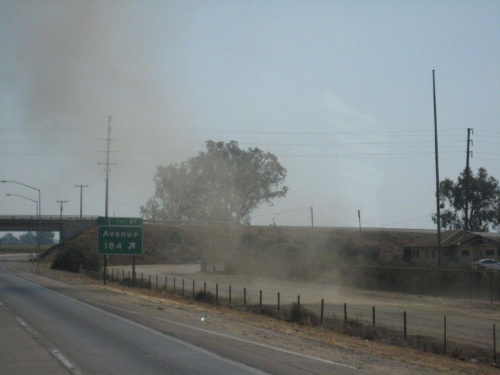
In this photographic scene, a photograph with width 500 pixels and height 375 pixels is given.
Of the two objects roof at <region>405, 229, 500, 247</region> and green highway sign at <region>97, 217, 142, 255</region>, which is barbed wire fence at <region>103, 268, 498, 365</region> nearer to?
green highway sign at <region>97, 217, 142, 255</region>

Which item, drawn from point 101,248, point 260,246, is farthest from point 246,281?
point 260,246

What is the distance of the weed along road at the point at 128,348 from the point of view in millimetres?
12789

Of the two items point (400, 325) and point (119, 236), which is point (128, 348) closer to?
point (400, 325)

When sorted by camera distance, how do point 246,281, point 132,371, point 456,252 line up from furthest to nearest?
point 456,252
point 246,281
point 132,371

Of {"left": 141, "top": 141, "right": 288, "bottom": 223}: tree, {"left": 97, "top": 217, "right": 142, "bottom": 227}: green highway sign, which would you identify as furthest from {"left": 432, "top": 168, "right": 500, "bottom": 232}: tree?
{"left": 97, "top": 217, "right": 142, "bottom": 227}: green highway sign

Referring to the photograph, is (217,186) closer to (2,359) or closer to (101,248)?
(101,248)

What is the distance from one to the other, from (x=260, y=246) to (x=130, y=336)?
56.8 m

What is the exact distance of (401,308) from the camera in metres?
33.2

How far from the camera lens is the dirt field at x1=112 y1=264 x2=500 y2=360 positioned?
2342 cm

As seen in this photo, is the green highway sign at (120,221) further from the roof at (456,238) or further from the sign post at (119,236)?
the roof at (456,238)

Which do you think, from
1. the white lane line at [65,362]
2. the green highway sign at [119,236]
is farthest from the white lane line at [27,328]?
the green highway sign at [119,236]

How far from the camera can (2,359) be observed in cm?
1355

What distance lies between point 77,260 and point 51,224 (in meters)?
23.8

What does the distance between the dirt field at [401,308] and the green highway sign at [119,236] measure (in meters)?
4.44
